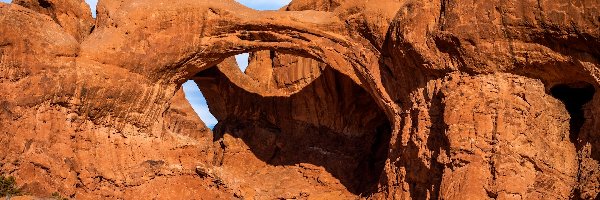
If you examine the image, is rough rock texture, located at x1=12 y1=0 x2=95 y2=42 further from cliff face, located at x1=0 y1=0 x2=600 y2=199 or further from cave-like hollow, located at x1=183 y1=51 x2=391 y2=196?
cave-like hollow, located at x1=183 y1=51 x2=391 y2=196

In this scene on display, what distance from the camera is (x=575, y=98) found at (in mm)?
12086

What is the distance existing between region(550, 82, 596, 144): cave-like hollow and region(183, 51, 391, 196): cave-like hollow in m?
5.20

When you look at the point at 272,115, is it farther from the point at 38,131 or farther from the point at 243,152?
the point at 38,131

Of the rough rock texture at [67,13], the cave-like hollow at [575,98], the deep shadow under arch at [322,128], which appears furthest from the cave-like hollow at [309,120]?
the cave-like hollow at [575,98]

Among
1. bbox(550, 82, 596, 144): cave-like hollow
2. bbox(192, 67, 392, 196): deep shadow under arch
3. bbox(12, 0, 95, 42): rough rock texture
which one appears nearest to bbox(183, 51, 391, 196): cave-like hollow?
bbox(192, 67, 392, 196): deep shadow under arch

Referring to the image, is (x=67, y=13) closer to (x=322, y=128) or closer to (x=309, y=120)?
(x=309, y=120)

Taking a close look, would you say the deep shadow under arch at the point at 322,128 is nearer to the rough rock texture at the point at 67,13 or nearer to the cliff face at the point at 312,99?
the cliff face at the point at 312,99

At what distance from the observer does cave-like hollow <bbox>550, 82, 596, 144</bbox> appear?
11.5 meters

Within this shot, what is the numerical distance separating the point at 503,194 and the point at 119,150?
735cm

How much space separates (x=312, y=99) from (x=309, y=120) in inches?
19.5

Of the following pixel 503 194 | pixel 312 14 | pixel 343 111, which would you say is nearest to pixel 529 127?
pixel 503 194

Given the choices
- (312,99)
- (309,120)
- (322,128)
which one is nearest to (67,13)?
(312,99)

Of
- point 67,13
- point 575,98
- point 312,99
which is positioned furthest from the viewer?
point 312,99

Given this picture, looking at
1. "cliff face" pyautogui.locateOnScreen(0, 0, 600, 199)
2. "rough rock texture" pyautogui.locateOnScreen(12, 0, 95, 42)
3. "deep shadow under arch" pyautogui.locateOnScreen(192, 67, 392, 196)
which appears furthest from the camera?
"deep shadow under arch" pyautogui.locateOnScreen(192, 67, 392, 196)
